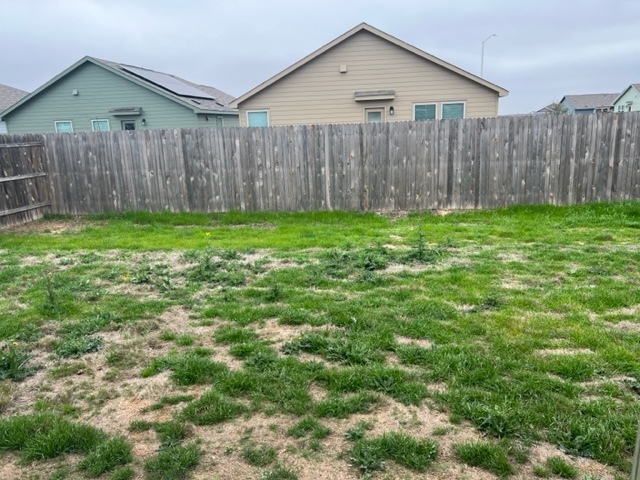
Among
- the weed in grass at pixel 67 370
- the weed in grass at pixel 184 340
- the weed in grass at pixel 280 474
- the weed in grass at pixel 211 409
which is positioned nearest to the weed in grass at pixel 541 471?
the weed in grass at pixel 280 474

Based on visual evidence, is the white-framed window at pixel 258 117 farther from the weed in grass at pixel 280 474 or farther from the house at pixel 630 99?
the house at pixel 630 99

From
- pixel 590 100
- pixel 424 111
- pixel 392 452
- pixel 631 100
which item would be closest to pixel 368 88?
pixel 424 111

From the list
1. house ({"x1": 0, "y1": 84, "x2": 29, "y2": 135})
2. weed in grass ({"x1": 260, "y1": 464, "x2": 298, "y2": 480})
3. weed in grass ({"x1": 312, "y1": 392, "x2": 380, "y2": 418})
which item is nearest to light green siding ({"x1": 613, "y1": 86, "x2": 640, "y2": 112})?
weed in grass ({"x1": 312, "y1": 392, "x2": 380, "y2": 418})

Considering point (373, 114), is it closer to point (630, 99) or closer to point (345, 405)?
point (345, 405)

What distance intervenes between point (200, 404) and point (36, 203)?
9.16m

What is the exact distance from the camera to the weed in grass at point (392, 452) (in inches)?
89.7

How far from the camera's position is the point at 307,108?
14367mm

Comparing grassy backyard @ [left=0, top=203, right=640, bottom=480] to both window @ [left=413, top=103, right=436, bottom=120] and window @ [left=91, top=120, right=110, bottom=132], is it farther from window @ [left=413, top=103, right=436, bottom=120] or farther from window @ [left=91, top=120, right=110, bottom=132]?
window @ [left=91, top=120, right=110, bottom=132]

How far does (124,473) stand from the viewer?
7.45 ft

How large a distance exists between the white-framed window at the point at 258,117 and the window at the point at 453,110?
5.43 m

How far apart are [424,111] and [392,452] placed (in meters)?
12.9

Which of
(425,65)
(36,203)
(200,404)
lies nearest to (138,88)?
(36,203)

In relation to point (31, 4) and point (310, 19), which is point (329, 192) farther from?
point (310, 19)

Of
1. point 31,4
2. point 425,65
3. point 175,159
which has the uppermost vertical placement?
point 31,4
